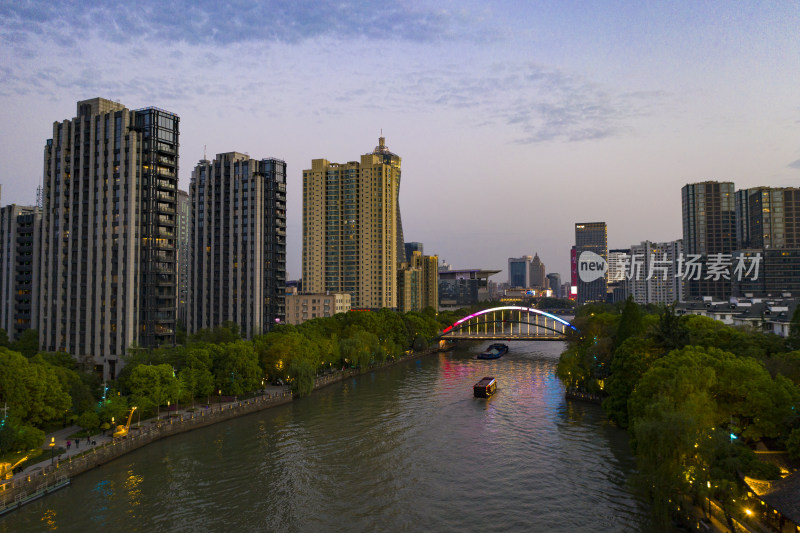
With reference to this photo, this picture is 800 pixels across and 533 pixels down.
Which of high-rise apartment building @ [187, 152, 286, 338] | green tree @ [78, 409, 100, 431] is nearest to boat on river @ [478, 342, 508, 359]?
high-rise apartment building @ [187, 152, 286, 338]

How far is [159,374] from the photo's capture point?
181 feet

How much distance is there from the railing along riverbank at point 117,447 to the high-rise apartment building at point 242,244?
152ft

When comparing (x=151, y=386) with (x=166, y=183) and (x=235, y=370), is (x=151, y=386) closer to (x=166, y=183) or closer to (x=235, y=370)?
(x=235, y=370)

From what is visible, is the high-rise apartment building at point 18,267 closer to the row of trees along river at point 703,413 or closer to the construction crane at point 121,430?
the construction crane at point 121,430

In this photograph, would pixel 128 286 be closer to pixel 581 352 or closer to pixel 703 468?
pixel 581 352

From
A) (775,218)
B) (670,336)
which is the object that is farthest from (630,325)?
(775,218)

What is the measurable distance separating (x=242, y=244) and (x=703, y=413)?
95.6 meters

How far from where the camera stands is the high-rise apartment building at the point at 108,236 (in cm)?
7525

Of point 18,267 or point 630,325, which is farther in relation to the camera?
point 18,267

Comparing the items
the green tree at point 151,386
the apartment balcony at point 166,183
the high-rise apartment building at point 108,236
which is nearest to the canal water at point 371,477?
the green tree at point 151,386

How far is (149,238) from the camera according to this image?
76.9 m

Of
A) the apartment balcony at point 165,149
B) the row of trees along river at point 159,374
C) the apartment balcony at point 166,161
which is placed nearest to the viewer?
the row of trees along river at point 159,374

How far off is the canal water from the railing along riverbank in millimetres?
782

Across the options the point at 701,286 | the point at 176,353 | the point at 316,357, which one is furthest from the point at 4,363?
the point at 701,286
